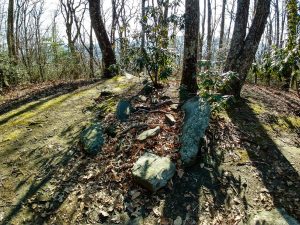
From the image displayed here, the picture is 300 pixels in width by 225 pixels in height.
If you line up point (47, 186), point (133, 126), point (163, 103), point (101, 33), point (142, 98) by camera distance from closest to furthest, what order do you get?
point (47, 186) → point (133, 126) → point (163, 103) → point (142, 98) → point (101, 33)

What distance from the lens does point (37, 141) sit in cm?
456

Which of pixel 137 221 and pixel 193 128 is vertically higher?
pixel 193 128

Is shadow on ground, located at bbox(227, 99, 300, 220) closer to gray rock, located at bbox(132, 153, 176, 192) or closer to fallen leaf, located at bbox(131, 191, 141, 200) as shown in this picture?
gray rock, located at bbox(132, 153, 176, 192)

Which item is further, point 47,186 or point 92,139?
point 92,139

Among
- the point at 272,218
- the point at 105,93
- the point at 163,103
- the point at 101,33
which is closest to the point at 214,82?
the point at 163,103

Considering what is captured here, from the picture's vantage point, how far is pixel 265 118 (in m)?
4.96

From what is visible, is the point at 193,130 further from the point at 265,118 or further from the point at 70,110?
the point at 70,110

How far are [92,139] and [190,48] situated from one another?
2.58m

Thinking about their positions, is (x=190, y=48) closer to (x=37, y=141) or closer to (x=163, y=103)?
(x=163, y=103)

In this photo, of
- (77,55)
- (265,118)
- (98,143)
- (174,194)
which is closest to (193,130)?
(174,194)

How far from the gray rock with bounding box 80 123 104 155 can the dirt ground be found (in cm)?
13

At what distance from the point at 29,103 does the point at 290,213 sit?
5.52m

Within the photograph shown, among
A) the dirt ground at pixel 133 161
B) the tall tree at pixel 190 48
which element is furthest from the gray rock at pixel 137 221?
the tall tree at pixel 190 48

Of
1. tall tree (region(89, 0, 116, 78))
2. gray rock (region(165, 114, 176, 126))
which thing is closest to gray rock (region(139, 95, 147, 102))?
gray rock (region(165, 114, 176, 126))
